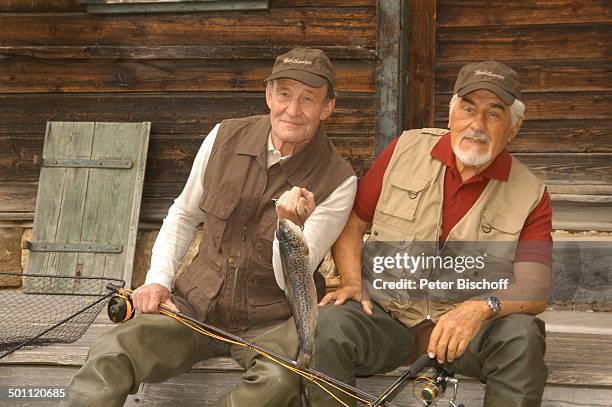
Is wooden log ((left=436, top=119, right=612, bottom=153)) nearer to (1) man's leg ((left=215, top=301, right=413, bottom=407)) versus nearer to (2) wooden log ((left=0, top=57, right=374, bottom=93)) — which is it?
(2) wooden log ((left=0, top=57, right=374, bottom=93))

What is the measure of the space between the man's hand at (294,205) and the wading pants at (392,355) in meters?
0.51

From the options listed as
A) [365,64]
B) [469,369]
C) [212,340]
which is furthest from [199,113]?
[469,369]

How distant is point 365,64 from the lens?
20.2 ft

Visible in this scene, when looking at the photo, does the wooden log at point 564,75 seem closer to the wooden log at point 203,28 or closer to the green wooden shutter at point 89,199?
the wooden log at point 203,28

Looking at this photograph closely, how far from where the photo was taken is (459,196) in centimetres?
386

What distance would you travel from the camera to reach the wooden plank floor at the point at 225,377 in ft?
12.8

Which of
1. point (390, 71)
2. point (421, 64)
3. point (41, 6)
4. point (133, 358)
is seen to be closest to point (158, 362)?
point (133, 358)

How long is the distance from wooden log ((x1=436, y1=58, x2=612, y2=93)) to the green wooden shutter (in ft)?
7.77

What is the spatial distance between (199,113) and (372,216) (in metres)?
2.73

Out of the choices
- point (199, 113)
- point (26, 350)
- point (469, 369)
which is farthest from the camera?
point (199, 113)

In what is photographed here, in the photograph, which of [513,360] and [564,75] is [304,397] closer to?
[513,360]

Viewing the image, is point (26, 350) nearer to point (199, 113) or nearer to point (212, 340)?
point (212, 340)

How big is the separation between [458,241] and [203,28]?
318 centimetres

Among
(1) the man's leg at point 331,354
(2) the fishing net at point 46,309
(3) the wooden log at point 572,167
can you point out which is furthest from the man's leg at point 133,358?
(3) the wooden log at point 572,167
